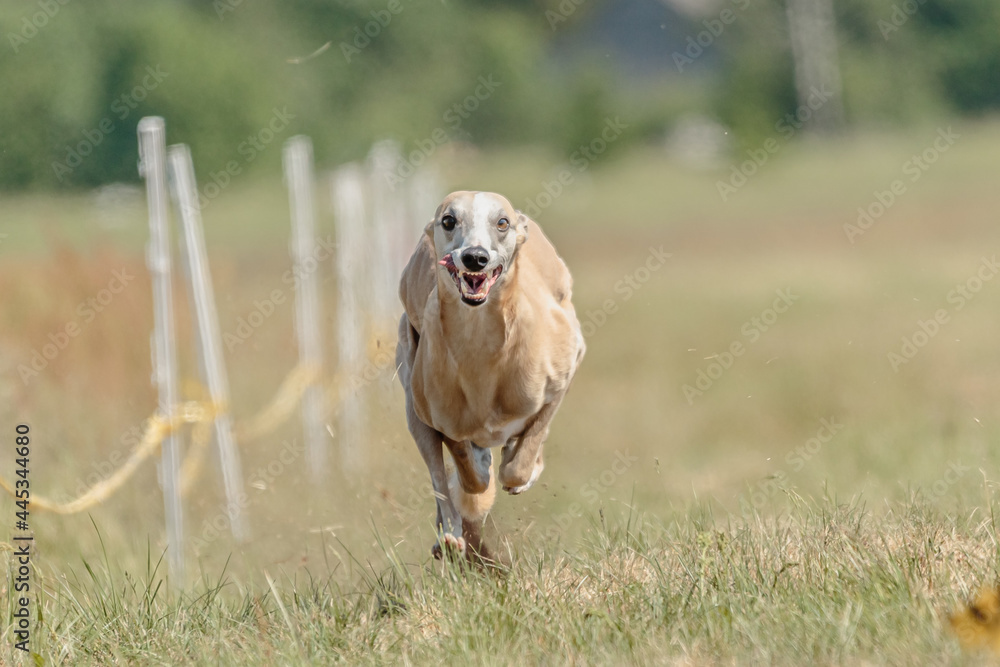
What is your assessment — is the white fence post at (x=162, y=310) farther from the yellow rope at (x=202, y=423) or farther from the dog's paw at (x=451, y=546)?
the dog's paw at (x=451, y=546)

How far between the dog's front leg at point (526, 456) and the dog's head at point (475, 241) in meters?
0.65

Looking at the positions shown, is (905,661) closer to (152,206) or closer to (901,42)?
(152,206)

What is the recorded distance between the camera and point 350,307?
9539mm

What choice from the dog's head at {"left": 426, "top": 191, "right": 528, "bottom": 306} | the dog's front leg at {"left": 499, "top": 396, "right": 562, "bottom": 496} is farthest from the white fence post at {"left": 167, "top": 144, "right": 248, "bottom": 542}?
the dog's head at {"left": 426, "top": 191, "right": 528, "bottom": 306}

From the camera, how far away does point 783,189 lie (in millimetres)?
27375

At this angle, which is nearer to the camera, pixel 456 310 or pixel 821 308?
pixel 456 310

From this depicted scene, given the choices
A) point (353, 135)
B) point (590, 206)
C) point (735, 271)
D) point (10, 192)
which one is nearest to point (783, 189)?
point (590, 206)

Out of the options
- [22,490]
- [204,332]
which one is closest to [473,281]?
[22,490]

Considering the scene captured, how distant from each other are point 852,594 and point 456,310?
60.8 inches

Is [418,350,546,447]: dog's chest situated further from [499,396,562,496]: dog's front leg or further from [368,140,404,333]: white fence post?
[368,140,404,333]: white fence post

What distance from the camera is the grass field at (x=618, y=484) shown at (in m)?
3.78

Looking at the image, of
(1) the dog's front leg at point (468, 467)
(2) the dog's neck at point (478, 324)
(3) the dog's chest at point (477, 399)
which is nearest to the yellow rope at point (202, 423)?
(1) the dog's front leg at point (468, 467)

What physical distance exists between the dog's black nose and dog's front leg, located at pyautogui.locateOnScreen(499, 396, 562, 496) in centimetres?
89

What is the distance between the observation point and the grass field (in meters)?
3.78
